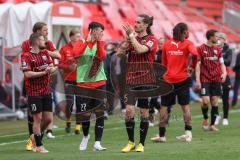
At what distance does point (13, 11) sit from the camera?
22.4m

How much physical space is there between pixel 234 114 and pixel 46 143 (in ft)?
27.9

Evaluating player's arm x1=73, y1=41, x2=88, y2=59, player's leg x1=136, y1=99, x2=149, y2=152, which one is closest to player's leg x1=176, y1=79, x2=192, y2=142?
player's leg x1=136, y1=99, x2=149, y2=152

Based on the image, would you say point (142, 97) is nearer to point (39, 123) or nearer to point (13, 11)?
point (39, 123)

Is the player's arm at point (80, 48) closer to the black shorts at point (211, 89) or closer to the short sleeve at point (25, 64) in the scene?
the short sleeve at point (25, 64)

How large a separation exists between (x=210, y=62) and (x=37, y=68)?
15.4 feet

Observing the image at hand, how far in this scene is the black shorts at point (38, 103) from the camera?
41.5 feet

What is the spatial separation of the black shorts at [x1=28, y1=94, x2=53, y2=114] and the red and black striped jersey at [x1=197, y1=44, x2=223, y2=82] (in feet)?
14.0

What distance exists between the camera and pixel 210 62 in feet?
52.8

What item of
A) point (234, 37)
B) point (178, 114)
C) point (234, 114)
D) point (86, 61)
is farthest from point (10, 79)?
point (234, 37)

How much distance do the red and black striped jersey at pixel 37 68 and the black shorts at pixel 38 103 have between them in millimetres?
65

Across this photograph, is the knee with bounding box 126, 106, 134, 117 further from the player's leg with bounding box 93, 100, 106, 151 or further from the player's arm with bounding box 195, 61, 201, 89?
the player's arm with bounding box 195, 61, 201, 89

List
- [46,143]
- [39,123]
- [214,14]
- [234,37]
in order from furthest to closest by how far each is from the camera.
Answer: [214,14] → [234,37] → [46,143] → [39,123]

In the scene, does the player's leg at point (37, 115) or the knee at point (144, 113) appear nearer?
the knee at point (144, 113)

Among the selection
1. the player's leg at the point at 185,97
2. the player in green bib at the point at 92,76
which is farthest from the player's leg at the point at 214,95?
the player in green bib at the point at 92,76
